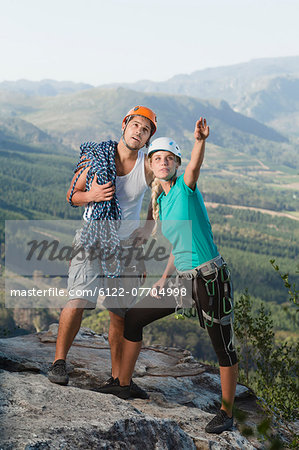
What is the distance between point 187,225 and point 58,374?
2150 millimetres

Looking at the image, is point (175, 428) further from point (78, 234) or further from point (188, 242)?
point (78, 234)


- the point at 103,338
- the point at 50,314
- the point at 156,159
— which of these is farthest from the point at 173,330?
the point at 156,159

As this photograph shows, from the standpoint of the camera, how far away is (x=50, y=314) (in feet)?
249

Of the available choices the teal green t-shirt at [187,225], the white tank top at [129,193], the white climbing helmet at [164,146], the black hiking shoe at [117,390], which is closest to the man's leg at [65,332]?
the black hiking shoe at [117,390]

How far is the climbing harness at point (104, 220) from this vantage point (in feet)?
16.4

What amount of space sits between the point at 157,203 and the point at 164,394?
2.80 metres

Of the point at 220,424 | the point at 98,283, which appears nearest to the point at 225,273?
the point at 98,283

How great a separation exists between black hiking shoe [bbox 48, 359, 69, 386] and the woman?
852 millimetres

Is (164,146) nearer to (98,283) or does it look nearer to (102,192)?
(102,192)

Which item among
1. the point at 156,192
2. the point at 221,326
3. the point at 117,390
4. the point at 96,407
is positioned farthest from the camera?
the point at 117,390

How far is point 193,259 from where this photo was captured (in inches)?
181

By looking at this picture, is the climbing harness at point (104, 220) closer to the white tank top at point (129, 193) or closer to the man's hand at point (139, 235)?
→ the white tank top at point (129, 193)

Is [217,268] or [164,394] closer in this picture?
[217,268]

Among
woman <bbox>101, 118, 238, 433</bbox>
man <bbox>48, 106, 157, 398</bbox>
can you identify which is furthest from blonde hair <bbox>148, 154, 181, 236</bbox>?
man <bbox>48, 106, 157, 398</bbox>
